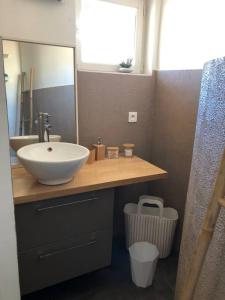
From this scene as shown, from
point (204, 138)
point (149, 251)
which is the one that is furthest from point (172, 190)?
point (204, 138)

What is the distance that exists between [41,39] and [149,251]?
1.64 meters

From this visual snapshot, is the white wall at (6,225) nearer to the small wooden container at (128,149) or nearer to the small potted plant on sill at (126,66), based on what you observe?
the small wooden container at (128,149)

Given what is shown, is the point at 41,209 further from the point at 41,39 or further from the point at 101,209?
the point at 41,39

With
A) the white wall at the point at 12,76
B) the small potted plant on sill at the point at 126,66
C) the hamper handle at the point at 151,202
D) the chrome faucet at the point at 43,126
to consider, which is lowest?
the hamper handle at the point at 151,202

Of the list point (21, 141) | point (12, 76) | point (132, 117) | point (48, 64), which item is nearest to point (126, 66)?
point (132, 117)

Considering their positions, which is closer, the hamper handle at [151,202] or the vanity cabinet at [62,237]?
the vanity cabinet at [62,237]

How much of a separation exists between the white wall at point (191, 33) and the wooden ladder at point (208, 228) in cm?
103

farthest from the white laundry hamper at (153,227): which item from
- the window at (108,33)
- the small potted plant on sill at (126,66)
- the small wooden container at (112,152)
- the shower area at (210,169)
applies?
the window at (108,33)

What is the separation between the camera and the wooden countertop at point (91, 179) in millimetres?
1190

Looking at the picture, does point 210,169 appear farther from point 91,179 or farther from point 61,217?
point 61,217

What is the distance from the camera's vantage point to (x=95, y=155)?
69.1 inches

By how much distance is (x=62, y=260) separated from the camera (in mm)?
1427

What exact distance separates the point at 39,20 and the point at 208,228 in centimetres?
145

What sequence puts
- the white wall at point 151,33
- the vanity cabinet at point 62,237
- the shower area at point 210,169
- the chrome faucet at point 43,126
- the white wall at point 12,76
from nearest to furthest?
the shower area at point 210,169 → the vanity cabinet at point 62,237 → the white wall at point 12,76 → the chrome faucet at point 43,126 → the white wall at point 151,33
